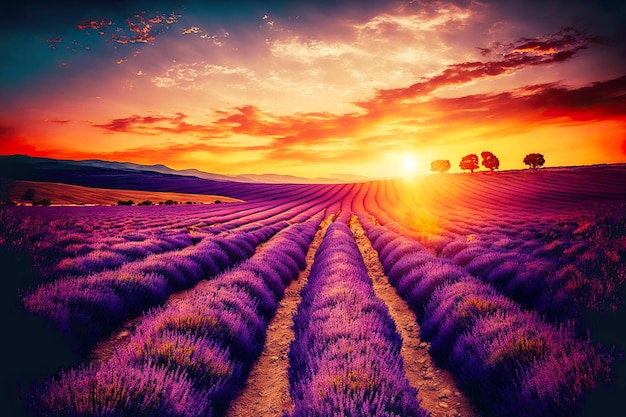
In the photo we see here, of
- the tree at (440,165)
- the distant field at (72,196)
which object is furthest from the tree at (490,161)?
the distant field at (72,196)

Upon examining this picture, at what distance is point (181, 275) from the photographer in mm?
7172

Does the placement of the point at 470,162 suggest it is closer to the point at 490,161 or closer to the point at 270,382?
the point at 490,161

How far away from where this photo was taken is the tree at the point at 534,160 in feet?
291

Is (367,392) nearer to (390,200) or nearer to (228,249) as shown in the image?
(228,249)

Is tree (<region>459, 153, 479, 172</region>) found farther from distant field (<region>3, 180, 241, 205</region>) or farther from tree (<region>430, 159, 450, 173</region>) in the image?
distant field (<region>3, 180, 241, 205</region>)

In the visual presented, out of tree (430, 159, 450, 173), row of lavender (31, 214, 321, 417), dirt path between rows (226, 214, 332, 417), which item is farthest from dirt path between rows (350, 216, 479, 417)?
tree (430, 159, 450, 173)

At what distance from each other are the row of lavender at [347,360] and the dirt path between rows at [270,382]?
26cm

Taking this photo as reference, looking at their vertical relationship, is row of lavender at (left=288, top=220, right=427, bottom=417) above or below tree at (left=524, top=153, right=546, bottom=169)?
below

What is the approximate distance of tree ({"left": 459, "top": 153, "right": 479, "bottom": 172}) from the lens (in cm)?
9684

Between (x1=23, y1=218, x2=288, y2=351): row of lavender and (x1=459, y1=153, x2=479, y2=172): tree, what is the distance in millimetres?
102861

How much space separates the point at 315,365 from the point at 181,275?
4.96 metres

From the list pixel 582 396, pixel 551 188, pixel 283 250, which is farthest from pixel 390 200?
pixel 582 396

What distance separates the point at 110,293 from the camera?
5.04 m

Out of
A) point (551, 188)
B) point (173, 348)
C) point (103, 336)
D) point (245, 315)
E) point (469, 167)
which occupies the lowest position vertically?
point (103, 336)
